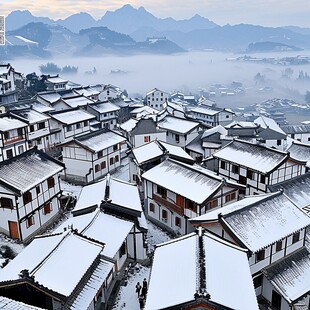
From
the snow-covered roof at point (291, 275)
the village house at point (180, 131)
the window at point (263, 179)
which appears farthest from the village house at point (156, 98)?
the snow-covered roof at point (291, 275)

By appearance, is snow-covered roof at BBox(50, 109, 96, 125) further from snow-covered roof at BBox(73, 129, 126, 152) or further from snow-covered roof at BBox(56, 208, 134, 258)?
snow-covered roof at BBox(56, 208, 134, 258)

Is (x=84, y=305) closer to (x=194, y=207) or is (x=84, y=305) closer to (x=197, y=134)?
(x=194, y=207)

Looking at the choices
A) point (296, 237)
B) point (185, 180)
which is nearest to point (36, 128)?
point (185, 180)

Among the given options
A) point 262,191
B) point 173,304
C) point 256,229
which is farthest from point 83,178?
point 173,304

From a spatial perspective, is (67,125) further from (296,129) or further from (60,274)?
(296,129)

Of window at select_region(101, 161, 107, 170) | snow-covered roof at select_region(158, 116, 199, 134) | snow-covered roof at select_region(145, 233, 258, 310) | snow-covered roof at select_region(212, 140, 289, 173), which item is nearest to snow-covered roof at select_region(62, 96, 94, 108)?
snow-covered roof at select_region(158, 116, 199, 134)

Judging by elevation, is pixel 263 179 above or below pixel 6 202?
below
